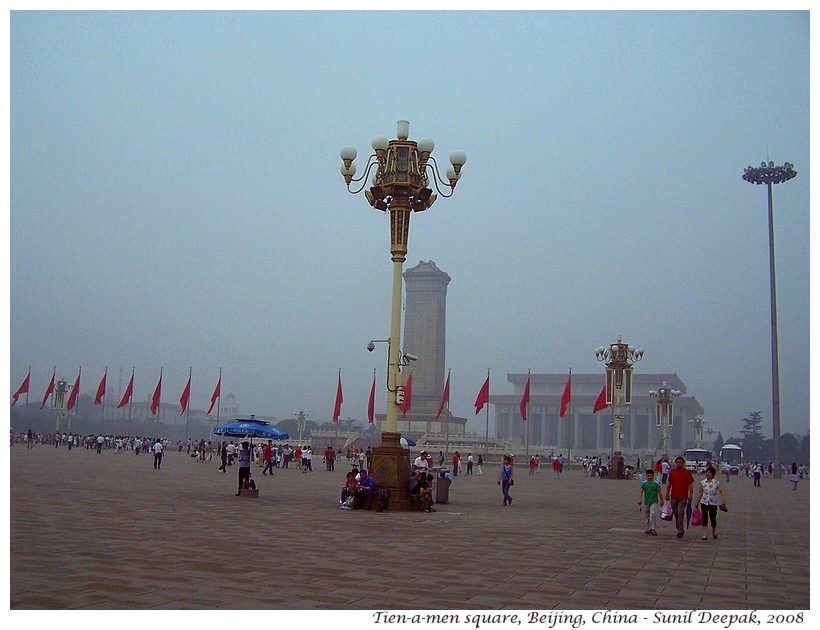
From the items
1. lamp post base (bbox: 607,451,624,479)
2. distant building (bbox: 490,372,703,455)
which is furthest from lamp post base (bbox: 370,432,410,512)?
distant building (bbox: 490,372,703,455)

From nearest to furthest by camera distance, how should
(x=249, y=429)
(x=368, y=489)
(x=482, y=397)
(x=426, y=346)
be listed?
(x=368, y=489) → (x=249, y=429) → (x=482, y=397) → (x=426, y=346)

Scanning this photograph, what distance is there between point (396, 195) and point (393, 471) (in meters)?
6.29

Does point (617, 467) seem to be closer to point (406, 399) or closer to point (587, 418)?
point (406, 399)

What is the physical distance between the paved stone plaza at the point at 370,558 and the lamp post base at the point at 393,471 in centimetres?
99

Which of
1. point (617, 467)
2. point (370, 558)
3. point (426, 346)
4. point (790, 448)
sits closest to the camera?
point (370, 558)

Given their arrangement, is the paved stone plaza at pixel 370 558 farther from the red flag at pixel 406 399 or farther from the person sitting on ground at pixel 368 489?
the red flag at pixel 406 399

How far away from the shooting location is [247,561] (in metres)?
10.4

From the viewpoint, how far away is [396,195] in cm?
2052

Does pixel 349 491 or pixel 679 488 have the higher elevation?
pixel 679 488

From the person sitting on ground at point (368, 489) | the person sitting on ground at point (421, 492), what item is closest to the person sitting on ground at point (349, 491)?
the person sitting on ground at point (368, 489)

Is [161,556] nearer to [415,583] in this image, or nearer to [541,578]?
[415,583]

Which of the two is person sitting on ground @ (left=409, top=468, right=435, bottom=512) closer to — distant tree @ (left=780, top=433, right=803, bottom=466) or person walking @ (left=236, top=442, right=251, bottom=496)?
person walking @ (left=236, top=442, right=251, bottom=496)

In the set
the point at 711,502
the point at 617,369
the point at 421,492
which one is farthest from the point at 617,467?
the point at 711,502
